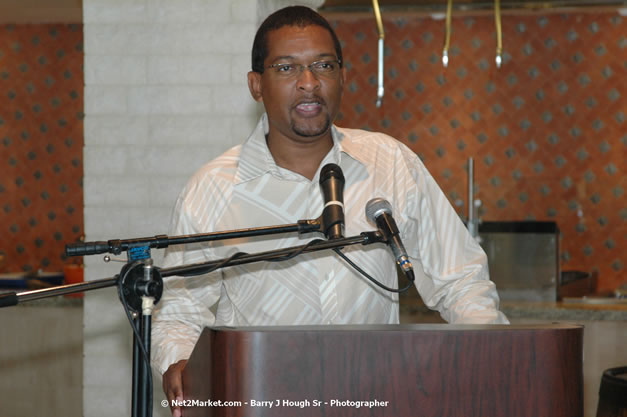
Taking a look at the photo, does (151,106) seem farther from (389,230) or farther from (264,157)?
(389,230)

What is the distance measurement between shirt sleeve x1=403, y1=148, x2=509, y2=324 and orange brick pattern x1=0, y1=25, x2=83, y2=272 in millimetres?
5742

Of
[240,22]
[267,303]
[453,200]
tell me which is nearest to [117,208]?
[240,22]

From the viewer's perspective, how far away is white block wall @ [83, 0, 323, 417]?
10.7 feet

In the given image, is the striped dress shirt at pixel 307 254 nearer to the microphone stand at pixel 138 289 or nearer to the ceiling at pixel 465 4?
the microphone stand at pixel 138 289

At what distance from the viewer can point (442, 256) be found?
185cm

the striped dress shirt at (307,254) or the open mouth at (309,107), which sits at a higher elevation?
the open mouth at (309,107)

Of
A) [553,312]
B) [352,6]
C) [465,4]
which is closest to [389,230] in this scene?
[553,312]

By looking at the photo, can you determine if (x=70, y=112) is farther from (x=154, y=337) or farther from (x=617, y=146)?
(x=154, y=337)

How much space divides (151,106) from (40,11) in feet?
13.8

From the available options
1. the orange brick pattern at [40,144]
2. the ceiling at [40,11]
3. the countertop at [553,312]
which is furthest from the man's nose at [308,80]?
the orange brick pattern at [40,144]

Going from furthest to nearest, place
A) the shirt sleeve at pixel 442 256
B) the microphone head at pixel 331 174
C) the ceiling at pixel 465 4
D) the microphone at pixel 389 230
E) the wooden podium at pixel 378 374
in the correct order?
Answer: the ceiling at pixel 465 4 < the shirt sleeve at pixel 442 256 < the microphone head at pixel 331 174 < the microphone at pixel 389 230 < the wooden podium at pixel 378 374

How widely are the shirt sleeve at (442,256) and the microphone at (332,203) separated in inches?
16.6

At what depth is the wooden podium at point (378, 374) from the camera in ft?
3.62

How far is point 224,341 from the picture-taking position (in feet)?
3.67
